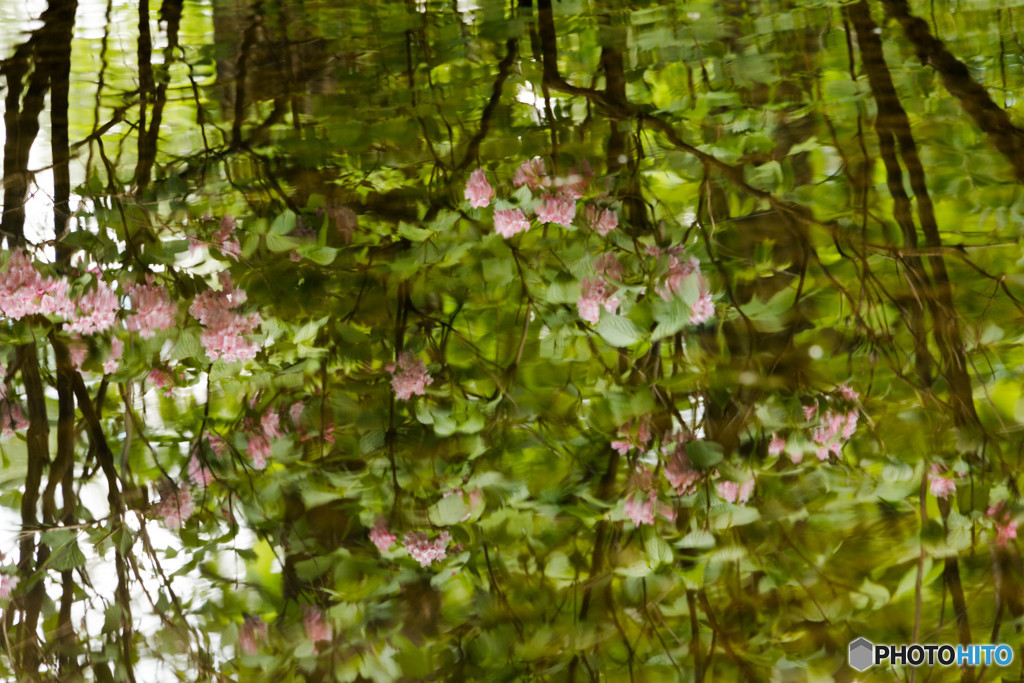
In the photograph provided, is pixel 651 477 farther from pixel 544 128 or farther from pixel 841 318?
pixel 544 128

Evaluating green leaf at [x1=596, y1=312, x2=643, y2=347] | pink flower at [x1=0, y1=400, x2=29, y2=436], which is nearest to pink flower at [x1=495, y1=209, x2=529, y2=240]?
green leaf at [x1=596, y1=312, x2=643, y2=347]

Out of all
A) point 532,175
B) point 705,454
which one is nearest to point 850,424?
point 705,454

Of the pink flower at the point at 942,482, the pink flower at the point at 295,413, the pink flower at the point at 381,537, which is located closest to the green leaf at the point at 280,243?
the pink flower at the point at 295,413

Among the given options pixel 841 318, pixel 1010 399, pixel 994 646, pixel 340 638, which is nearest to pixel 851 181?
pixel 841 318

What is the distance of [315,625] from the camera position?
557mm

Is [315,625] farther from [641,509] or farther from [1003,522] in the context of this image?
[1003,522]

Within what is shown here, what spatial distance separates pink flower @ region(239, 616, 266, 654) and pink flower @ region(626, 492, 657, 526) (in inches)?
12.7

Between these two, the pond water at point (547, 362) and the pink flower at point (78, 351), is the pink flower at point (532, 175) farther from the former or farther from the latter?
the pink flower at point (78, 351)

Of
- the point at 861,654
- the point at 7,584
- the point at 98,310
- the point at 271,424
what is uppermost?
the point at 98,310

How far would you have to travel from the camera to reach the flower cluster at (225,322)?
57cm

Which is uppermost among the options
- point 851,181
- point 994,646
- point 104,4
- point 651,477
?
point 104,4

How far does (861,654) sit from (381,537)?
1.35ft

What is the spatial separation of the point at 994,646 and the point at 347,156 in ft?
2.25

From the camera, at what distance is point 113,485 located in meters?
0.57
